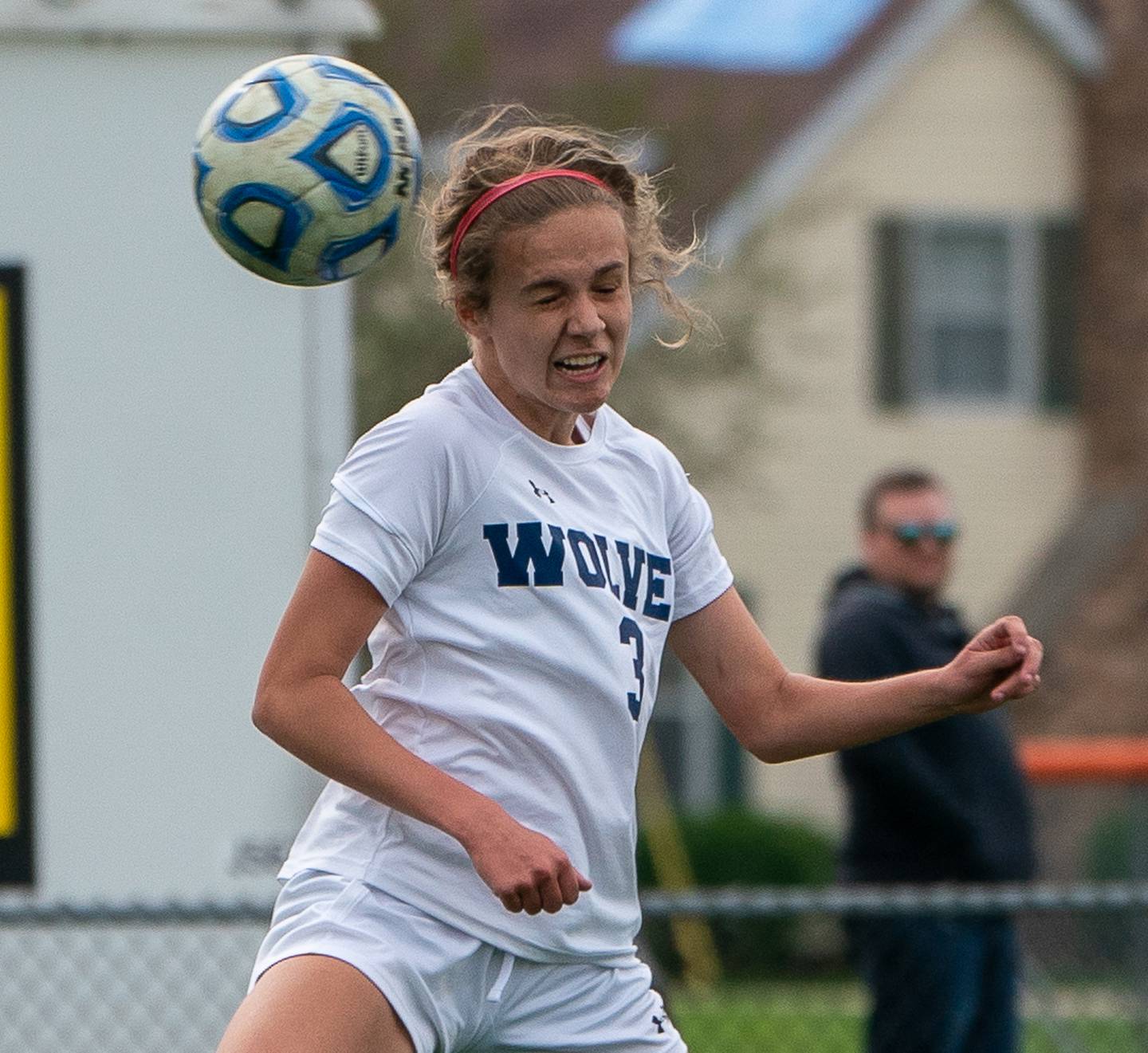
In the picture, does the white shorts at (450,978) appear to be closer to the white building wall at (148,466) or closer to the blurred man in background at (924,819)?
the white building wall at (148,466)

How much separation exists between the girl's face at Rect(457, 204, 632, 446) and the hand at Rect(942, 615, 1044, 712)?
673mm

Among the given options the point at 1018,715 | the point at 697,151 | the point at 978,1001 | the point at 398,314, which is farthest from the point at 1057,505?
the point at 978,1001

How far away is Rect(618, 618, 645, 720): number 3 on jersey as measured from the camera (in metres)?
3.39

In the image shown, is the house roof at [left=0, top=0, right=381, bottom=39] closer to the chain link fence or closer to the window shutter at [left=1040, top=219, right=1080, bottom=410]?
the chain link fence

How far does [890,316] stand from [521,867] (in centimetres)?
1529

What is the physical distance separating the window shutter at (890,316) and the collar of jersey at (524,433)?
14.6 metres

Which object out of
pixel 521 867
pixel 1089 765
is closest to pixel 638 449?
pixel 521 867

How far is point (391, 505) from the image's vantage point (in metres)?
3.17

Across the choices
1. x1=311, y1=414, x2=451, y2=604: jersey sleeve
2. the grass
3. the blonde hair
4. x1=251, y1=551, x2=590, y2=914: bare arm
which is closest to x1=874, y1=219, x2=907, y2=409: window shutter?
the grass

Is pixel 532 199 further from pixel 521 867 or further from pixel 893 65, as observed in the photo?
pixel 893 65

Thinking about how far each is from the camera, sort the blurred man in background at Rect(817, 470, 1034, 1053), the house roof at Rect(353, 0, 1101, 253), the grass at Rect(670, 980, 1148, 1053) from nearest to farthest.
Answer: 1. the blurred man in background at Rect(817, 470, 1034, 1053)
2. the grass at Rect(670, 980, 1148, 1053)
3. the house roof at Rect(353, 0, 1101, 253)

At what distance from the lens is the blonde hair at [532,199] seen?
10.9ft

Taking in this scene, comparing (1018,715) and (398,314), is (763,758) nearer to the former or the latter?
(398,314)

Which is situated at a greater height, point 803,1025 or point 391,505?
point 391,505
